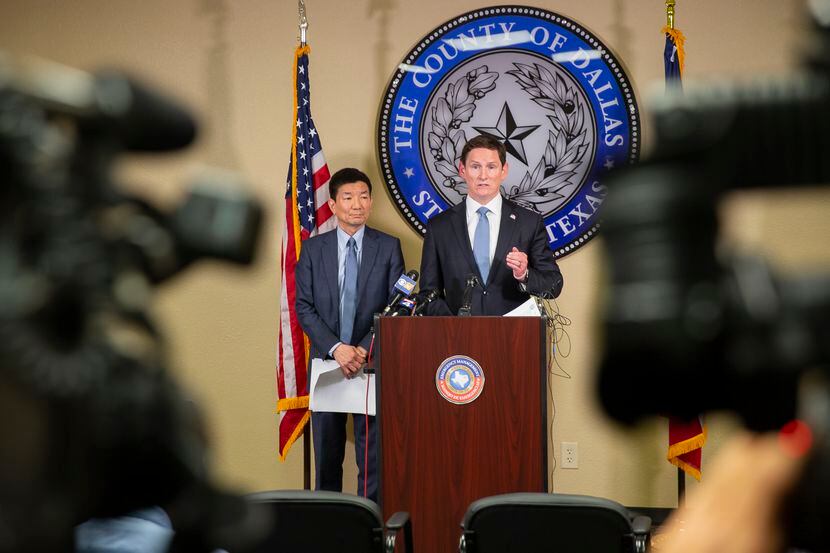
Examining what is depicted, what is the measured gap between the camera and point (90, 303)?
524 mm

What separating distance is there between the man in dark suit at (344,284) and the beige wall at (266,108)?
61cm

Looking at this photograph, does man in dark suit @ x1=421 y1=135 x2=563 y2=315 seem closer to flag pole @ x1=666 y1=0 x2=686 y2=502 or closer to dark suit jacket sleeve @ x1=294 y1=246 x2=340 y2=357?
dark suit jacket sleeve @ x1=294 y1=246 x2=340 y2=357

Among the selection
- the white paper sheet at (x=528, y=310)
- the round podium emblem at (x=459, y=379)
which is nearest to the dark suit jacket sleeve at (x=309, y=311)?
the round podium emblem at (x=459, y=379)

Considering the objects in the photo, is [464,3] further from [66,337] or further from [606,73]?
[66,337]

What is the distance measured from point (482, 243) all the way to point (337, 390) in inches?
41.0

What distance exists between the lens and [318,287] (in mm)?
4848

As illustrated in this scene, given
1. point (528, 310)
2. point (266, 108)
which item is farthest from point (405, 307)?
point (266, 108)

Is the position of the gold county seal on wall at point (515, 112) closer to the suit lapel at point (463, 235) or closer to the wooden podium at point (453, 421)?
the suit lapel at point (463, 235)

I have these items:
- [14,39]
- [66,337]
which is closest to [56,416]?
[66,337]

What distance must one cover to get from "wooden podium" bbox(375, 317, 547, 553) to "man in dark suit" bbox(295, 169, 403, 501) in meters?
0.92

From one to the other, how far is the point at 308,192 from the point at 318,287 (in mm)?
548

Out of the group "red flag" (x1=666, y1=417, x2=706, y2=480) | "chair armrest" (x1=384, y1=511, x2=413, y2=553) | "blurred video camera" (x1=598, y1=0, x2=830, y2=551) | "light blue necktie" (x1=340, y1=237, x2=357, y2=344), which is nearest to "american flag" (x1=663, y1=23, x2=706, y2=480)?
"red flag" (x1=666, y1=417, x2=706, y2=480)

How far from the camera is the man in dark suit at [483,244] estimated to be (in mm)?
4578

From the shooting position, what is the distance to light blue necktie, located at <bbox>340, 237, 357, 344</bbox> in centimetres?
483
